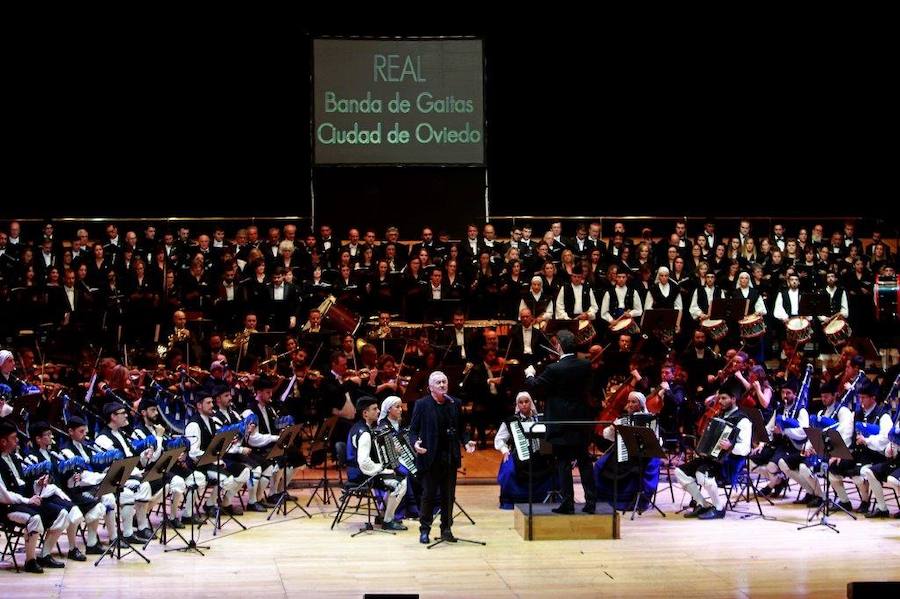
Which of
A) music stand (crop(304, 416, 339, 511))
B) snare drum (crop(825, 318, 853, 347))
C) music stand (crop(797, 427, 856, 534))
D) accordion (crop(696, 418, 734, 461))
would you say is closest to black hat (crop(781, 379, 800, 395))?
music stand (crop(797, 427, 856, 534))

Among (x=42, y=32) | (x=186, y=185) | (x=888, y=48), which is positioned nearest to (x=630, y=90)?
(x=888, y=48)

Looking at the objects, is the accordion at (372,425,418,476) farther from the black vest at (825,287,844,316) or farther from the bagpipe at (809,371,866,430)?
the black vest at (825,287,844,316)

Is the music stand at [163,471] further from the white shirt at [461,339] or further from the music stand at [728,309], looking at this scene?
the music stand at [728,309]

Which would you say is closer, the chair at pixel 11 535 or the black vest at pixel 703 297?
the chair at pixel 11 535

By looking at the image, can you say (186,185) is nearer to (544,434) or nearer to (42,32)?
(42,32)

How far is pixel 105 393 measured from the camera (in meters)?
10.7

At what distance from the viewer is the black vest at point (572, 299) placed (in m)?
15.6

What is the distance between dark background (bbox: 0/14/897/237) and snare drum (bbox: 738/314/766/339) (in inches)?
264

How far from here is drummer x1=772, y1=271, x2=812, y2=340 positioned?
15948mm

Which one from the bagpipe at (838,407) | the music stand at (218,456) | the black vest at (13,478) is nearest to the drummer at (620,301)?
the bagpipe at (838,407)

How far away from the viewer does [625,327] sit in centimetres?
1466

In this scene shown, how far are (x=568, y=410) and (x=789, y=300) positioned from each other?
6832mm

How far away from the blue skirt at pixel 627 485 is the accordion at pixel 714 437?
0.59 metres

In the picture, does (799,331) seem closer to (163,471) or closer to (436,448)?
(436,448)
